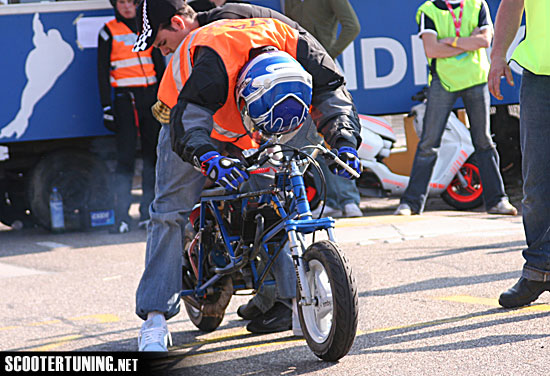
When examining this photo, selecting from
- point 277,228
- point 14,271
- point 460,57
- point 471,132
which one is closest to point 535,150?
point 277,228

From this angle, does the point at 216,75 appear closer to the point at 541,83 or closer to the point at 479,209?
the point at 541,83

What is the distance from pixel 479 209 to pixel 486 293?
166 inches

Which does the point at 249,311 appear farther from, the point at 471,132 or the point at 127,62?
the point at 127,62

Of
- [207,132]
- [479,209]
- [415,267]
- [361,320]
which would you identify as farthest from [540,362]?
[479,209]

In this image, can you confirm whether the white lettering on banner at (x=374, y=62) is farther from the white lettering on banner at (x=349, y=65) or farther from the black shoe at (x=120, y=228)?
the black shoe at (x=120, y=228)

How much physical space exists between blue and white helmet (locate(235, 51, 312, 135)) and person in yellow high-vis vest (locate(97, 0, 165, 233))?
5.03 meters

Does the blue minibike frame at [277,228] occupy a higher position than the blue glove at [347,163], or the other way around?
the blue glove at [347,163]

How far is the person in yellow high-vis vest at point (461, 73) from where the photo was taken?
26.0 feet

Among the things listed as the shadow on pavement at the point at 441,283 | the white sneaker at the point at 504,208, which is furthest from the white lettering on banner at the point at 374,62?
the shadow on pavement at the point at 441,283

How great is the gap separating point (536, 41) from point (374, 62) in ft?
16.8

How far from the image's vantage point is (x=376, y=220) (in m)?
8.20

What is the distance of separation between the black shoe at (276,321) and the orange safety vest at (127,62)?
15.2 ft

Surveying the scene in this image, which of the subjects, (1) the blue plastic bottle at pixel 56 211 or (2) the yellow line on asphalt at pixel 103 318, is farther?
(1) the blue plastic bottle at pixel 56 211

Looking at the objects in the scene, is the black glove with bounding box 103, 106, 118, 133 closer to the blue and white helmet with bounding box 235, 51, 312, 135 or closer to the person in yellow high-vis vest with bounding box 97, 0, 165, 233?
the person in yellow high-vis vest with bounding box 97, 0, 165, 233
